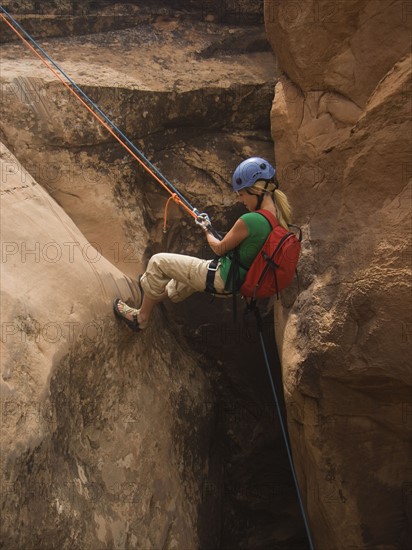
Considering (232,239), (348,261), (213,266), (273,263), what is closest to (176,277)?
(213,266)

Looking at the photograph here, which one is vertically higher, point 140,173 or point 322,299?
point 140,173

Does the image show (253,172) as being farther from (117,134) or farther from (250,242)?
(117,134)

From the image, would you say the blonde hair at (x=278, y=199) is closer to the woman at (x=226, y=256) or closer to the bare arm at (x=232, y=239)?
the woman at (x=226, y=256)

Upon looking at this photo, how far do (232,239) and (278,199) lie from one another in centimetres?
39

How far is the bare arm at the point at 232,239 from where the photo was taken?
14.5 feet

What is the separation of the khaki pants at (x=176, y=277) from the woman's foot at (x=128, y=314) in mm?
163

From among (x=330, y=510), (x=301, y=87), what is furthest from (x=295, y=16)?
(x=330, y=510)

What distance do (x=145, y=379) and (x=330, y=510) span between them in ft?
5.71

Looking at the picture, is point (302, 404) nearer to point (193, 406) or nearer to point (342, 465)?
point (342, 465)

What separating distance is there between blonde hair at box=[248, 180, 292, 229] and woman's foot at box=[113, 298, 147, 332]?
120 cm

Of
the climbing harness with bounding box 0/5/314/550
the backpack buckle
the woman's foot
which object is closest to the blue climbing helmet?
the climbing harness with bounding box 0/5/314/550

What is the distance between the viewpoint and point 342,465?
5.46 m

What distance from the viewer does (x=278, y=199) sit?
455 centimetres

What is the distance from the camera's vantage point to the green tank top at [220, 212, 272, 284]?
4.41 metres
